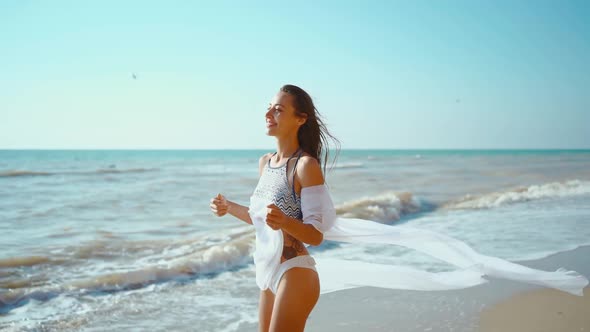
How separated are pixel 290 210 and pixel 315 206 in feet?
0.56

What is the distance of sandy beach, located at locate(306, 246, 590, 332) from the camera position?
4.66 metres

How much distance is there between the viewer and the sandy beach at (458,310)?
4.66 metres

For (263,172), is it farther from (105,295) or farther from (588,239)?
(588,239)

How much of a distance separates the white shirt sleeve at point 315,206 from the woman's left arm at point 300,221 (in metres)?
0.03

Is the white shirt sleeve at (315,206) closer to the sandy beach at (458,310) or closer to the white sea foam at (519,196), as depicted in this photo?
the sandy beach at (458,310)

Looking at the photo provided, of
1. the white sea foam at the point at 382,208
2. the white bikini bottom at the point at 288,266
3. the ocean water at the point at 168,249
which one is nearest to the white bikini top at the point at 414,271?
the white bikini bottom at the point at 288,266

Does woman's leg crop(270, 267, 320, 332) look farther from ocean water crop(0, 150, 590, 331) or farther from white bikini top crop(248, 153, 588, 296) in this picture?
ocean water crop(0, 150, 590, 331)

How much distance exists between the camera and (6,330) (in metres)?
5.12

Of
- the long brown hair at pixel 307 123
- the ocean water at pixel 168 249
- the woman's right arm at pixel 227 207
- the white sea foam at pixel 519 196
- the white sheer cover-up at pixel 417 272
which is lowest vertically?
the ocean water at pixel 168 249

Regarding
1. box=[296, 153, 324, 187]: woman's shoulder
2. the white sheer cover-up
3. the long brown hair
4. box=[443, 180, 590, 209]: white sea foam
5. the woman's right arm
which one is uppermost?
the long brown hair

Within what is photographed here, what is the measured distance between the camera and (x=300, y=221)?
2.62 meters

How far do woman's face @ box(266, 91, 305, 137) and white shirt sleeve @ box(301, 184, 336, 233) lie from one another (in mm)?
412

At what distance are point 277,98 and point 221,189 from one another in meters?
17.4

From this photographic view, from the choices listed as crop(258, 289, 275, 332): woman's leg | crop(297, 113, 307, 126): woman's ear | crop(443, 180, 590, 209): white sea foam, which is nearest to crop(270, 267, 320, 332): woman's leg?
crop(258, 289, 275, 332): woman's leg
